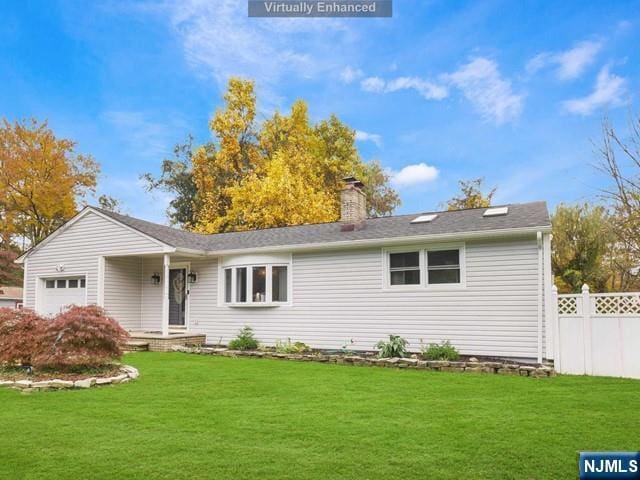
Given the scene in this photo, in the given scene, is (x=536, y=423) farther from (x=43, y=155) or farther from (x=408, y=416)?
(x=43, y=155)

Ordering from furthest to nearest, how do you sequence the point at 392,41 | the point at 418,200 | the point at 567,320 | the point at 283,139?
the point at 418,200
the point at 283,139
the point at 392,41
the point at 567,320

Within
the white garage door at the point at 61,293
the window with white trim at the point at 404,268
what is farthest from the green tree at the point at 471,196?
the white garage door at the point at 61,293

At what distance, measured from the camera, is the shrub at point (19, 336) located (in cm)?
831

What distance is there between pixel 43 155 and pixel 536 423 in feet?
98.3

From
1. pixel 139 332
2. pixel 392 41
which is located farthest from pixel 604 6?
pixel 139 332

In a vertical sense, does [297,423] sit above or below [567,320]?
below

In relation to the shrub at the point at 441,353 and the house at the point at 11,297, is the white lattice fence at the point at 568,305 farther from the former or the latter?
the house at the point at 11,297

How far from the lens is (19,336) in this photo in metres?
8.41

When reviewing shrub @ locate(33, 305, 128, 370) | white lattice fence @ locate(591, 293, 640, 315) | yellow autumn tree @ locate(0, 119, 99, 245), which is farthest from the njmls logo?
yellow autumn tree @ locate(0, 119, 99, 245)

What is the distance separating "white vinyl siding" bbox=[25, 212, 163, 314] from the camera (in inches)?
548

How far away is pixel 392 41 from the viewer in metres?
16.2

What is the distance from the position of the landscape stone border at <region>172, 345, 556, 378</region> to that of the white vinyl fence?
1.93ft

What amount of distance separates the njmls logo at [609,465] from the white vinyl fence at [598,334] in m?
5.12

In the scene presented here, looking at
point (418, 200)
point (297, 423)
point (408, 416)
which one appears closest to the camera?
point (297, 423)
